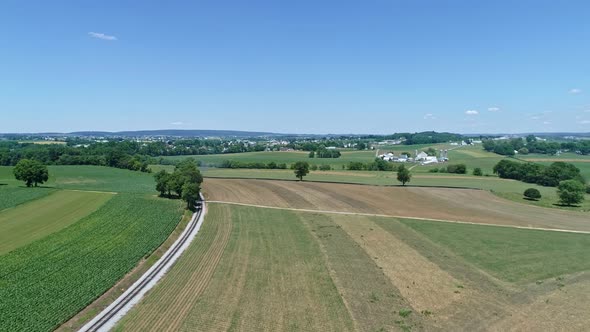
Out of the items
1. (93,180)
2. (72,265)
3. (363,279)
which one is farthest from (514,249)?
(93,180)

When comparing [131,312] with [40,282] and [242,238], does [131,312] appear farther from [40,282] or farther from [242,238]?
[242,238]

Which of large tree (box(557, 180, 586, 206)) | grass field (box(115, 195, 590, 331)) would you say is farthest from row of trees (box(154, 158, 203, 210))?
large tree (box(557, 180, 586, 206))

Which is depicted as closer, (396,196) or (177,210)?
(177,210)

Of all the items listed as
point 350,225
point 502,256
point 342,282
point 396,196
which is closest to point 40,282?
point 342,282

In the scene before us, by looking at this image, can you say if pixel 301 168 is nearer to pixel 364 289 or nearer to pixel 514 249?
pixel 514 249

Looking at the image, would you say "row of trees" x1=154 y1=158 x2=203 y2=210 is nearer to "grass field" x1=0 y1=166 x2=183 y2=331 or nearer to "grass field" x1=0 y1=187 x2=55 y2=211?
"grass field" x1=0 y1=166 x2=183 y2=331

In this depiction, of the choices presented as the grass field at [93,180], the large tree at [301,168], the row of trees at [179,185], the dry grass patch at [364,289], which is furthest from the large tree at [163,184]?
the large tree at [301,168]

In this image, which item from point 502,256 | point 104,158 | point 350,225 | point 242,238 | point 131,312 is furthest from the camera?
point 104,158
